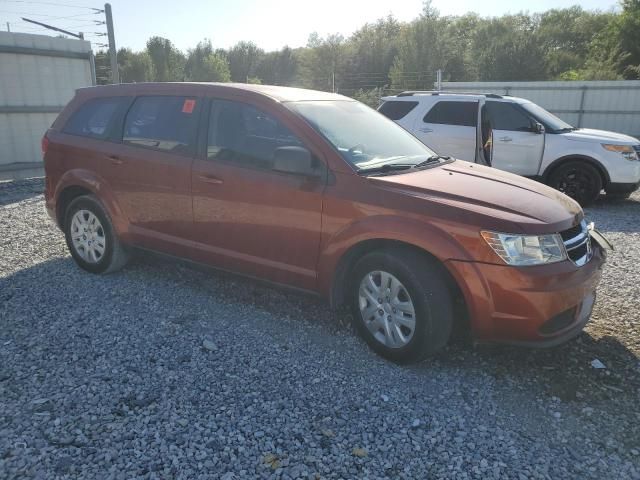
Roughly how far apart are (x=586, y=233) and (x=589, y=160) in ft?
18.8

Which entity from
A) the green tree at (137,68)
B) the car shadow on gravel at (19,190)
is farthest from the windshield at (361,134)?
the green tree at (137,68)

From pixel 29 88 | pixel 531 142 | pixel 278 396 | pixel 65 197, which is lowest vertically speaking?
pixel 278 396

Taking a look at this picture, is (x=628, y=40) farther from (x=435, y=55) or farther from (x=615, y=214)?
(x=615, y=214)

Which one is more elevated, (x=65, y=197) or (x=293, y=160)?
(x=293, y=160)

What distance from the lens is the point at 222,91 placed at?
13.7 ft

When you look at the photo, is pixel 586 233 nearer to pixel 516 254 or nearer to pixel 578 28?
pixel 516 254

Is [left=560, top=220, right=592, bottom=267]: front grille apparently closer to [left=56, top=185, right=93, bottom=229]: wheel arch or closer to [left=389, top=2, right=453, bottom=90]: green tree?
[left=56, top=185, right=93, bottom=229]: wheel arch

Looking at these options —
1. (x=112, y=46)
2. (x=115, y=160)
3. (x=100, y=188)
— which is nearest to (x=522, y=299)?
(x=115, y=160)

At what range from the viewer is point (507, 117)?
8.98 metres

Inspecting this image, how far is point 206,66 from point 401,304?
188ft

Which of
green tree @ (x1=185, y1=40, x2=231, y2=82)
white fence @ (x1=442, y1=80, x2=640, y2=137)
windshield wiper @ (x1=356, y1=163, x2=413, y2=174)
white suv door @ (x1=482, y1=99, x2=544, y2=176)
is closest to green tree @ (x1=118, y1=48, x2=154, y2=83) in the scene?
green tree @ (x1=185, y1=40, x2=231, y2=82)

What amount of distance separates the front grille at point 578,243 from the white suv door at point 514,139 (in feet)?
18.7

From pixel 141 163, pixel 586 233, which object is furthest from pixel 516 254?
pixel 141 163

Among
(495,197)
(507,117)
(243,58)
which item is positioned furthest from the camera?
(243,58)
